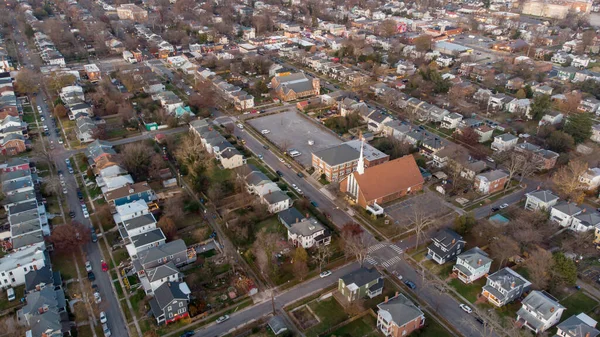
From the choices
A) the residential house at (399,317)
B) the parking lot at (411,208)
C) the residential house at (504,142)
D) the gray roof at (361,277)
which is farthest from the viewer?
the residential house at (504,142)

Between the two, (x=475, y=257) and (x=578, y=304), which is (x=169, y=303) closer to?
(x=475, y=257)

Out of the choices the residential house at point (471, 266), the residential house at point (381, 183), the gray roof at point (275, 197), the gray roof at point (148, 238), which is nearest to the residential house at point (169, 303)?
the gray roof at point (148, 238)

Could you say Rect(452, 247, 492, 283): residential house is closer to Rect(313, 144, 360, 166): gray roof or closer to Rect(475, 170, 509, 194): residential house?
Rect(475, 170, 509, 194): residential house

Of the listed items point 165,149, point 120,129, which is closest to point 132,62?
point 120,129

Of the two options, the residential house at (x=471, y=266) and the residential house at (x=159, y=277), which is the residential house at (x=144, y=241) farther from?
the residential house at (x=471, y=266)

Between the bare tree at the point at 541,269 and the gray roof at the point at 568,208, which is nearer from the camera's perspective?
the bare tree at the point at 541,269
